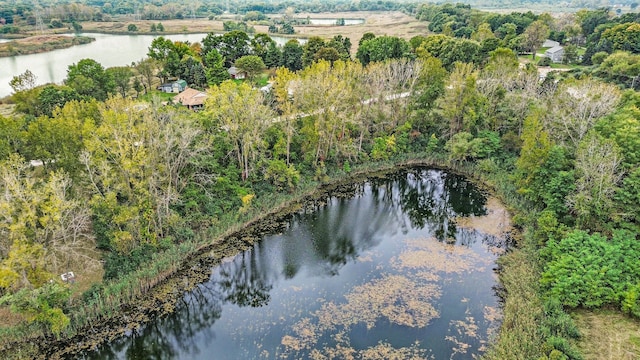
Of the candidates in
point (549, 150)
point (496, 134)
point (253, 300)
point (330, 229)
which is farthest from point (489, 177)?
point (253, 300)

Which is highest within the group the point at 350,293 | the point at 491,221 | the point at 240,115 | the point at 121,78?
the point at 121,78

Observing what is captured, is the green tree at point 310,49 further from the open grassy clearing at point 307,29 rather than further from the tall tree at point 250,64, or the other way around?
the open grassy clearing at point 307,29

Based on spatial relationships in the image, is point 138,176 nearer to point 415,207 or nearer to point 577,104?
point 415,207

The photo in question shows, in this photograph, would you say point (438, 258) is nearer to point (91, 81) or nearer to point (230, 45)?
point (91, 81)

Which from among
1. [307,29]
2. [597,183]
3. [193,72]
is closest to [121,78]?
[193,72]

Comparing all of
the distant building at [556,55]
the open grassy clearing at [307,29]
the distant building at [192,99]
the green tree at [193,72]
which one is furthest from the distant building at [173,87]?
the open grassy clearing at [307,29]

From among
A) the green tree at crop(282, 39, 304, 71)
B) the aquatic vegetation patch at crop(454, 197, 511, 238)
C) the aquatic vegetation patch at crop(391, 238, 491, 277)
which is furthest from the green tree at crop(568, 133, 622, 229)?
the green tree at crop(282, 39, 304, 71)
